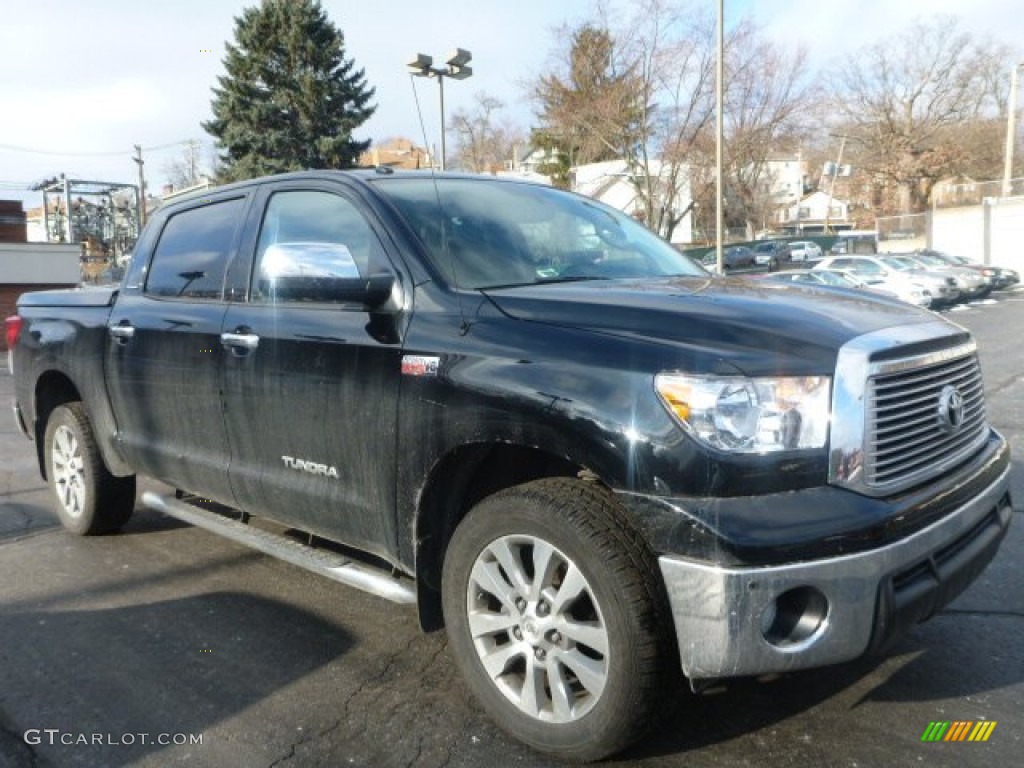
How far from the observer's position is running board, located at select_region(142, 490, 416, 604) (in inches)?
127

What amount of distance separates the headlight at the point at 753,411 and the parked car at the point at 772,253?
4104 cm

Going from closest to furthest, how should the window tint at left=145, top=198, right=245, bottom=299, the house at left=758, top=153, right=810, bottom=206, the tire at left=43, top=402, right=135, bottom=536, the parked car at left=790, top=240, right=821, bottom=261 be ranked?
the window tint at left=145, top=198, right=245, bottom=299
the tire at left=43, top=402, right=135, bottom=536
the parked car at left=790, top=240, right=821, bottom=261
the house at left=758, top=153, right=810, bottom=206

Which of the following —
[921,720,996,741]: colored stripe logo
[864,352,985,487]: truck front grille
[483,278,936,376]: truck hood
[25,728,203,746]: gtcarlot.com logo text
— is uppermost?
[483,278,936,376]: truck hood

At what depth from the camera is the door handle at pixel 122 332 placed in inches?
179

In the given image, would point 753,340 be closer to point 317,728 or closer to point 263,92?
point 317,728

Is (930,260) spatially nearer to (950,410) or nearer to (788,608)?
(950,410)

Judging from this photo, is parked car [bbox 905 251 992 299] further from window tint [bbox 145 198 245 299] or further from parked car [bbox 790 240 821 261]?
window tint [bbox 145 198 245 299]

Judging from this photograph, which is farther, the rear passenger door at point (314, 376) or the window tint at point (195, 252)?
the window tint at point (195, 252)

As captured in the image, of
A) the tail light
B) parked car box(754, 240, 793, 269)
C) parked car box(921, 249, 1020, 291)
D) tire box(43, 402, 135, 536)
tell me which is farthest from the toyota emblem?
parked car box(754, 240, 793, 269)

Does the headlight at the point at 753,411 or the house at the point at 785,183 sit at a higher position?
the house at the point at 785,183

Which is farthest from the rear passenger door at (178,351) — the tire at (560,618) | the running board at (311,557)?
the tire at (560,618)

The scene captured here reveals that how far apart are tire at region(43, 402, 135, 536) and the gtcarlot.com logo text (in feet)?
7.27

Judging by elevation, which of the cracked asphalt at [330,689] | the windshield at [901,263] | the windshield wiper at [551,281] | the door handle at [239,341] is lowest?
the cracked asphalt at [330,689]

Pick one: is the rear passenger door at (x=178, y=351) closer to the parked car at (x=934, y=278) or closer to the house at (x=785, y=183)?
the parked car at (x=934, y=278)
